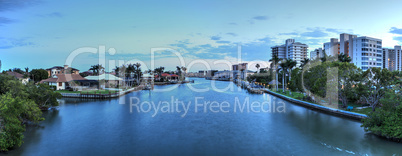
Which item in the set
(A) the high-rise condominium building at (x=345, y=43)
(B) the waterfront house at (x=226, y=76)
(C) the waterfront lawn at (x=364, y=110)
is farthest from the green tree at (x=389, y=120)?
(B) the waterfront house at (x=226, y=76)

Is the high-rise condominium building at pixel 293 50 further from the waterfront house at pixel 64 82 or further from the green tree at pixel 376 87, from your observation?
the waterfront house at pixel 64 82

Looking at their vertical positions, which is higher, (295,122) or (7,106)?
(7,106)

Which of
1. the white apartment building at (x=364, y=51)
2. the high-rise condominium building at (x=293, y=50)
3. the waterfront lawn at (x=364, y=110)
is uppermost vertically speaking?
the high-rise condominium building at (x=293, y=50)

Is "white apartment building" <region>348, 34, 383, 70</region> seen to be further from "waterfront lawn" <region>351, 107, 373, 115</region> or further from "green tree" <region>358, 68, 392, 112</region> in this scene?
"green tree" <region>358, 68, 392, 112</region>

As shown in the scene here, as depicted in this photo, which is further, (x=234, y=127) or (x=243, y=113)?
(x=243, y=113)

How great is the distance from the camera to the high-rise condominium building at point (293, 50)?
307 ft

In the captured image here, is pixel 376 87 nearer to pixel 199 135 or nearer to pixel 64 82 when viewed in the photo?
pixel 199 135

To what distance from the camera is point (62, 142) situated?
51.5 feet

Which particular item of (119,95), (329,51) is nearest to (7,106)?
(119,95)

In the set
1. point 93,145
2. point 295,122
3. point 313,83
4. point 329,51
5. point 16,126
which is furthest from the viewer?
point 329,51

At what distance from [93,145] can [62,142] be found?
254cm

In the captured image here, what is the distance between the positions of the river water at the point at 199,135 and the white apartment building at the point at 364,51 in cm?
4597

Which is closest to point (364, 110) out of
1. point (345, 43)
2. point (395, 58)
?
point (345, 43)

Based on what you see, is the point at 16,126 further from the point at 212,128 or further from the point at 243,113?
the point at 243,113
